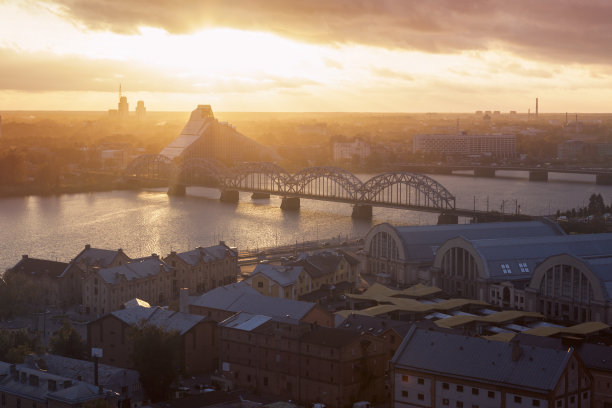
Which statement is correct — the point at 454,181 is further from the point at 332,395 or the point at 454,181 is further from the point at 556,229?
the point at 332,395

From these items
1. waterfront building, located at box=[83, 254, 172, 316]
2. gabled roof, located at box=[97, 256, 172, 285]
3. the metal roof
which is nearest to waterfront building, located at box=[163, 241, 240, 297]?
gabled roof, located at box=[97, 256, 172, 285]

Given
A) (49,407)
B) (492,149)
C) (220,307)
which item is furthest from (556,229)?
(492,149)

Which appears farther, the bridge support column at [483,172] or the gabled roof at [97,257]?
the bridge support column at [483,172]

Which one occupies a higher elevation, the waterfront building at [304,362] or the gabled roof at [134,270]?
the gabled roof at [134,270]

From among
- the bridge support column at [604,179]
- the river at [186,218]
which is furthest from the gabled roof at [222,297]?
the bridge support column at [604,179]

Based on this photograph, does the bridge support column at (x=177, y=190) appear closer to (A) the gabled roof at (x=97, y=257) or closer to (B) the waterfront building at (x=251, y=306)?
(A) the gabled roof at (x=97, y=257)

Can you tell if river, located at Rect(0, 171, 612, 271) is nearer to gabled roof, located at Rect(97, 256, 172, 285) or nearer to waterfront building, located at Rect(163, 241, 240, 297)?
waterfront building, located at Rect(163, 241, 240, 297)

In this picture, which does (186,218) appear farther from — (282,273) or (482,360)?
(482,360)
